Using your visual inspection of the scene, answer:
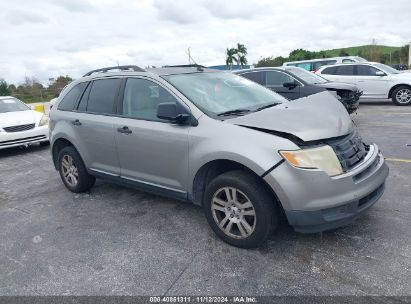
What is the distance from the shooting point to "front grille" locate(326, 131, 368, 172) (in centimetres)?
306

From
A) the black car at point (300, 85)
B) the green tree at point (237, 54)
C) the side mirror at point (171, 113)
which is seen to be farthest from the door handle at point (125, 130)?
the green tree at point (237, 54)

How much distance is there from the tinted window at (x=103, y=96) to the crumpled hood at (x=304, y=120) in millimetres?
1768

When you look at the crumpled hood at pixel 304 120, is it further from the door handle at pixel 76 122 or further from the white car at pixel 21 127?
the white car at pixel 21 127

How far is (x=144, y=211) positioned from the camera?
438 cm

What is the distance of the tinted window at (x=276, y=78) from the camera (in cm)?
954

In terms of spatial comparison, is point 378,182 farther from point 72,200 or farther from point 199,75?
point 72,200

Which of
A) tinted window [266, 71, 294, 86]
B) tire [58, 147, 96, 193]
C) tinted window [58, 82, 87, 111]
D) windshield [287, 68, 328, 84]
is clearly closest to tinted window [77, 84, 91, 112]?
tinted window [58, 82, 87, 111]

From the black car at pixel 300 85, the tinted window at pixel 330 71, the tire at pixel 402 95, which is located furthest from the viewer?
the tinted window at pixel 330 71

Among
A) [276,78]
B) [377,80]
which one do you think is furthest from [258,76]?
[377,80]

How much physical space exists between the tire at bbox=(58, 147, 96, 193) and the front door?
3.06ft

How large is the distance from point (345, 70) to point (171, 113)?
1135 centimetres

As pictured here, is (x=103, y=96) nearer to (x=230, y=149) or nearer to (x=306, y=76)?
(x=230, y=149)

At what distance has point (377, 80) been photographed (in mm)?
12547

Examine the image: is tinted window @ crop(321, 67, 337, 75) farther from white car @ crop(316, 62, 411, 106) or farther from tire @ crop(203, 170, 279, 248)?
tire @ crop(203, 170, 279, 248)
